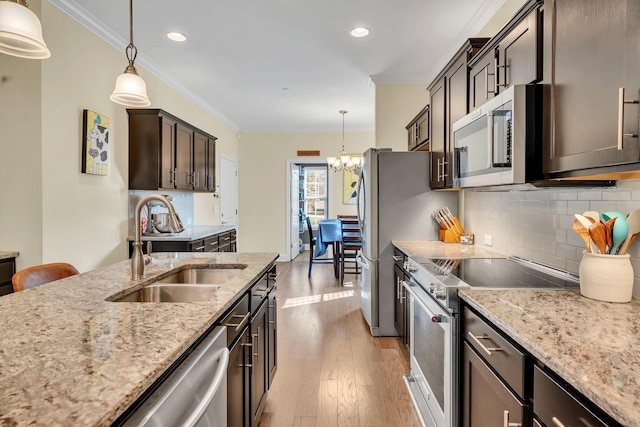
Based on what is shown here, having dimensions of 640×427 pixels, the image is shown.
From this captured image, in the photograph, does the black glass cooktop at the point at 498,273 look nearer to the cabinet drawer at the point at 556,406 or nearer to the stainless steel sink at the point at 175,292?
the cabinet drawer at the point at 556,406

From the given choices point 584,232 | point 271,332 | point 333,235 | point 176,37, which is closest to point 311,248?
point 333,235

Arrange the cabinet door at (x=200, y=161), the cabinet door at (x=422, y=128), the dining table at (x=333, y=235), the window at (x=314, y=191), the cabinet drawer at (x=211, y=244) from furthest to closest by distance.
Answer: the window at (x=314, y=191) < the dining table at (x=333, y=235) < the cabinet door at (x=200, y=161) < the cabinet drawer at (x=211, y=244) < the cabinet door at (x=422, y=128)

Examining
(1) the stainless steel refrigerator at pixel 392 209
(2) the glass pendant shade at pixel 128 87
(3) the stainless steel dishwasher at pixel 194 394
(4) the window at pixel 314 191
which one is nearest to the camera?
(3) the stainless steel dishwasher at pixel 194 394

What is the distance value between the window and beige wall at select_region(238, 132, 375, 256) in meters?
0.97

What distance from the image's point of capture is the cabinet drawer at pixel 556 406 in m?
0.83

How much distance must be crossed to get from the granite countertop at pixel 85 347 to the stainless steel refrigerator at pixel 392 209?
195 centimetres

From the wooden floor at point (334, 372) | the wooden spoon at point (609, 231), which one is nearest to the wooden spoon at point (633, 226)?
the wooden spoon at point (609, 231)

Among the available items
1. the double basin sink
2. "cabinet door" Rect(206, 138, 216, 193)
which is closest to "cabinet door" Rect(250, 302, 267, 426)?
the double basin sink

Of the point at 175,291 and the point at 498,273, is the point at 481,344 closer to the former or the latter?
the point at 498,273

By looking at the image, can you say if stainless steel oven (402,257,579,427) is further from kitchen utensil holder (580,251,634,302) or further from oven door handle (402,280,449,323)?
kitchen utensil holder (580,251,634,302)

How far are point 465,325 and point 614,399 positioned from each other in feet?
2.93

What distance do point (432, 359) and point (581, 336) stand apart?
1.01 metres

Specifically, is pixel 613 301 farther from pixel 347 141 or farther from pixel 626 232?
pixel 347 141

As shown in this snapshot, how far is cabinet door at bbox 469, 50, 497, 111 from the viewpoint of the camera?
6.77 ft
